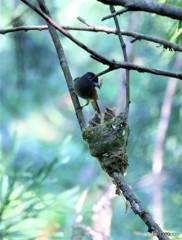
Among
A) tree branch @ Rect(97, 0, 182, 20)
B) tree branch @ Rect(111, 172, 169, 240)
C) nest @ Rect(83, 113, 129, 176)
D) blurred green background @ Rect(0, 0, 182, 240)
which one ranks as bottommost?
tree branch @ Rect(111, 172, 169, 240)

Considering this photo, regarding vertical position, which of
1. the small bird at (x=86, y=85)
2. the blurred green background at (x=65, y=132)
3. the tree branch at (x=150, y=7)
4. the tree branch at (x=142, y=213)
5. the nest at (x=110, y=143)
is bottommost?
the tree branch at (x=142, y=213)

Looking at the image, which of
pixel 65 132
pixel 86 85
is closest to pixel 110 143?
pixel 86 85

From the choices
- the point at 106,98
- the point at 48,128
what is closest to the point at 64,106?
the point at 48,128

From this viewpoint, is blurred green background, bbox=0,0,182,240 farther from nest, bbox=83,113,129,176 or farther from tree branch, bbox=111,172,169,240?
tree branch, bbox=111,172,169,240

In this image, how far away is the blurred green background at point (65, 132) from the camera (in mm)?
2906

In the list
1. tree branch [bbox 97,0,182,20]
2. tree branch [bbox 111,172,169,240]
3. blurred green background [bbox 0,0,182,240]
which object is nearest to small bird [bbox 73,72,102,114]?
blurred green background [bbox 0,0,182,240]

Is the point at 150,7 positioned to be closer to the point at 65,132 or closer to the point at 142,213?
the point at 142,213

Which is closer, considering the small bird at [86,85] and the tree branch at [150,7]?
the tree branch at [150,7]

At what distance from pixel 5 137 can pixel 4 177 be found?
686 centimetres

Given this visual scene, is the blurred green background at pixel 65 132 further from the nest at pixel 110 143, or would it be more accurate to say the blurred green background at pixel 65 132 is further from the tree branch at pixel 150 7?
the tree branch at pixel 150 7

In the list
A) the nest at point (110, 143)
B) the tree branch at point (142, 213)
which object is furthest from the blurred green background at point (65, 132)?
the tree branch at point (142, 213)

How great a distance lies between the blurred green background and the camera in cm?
291

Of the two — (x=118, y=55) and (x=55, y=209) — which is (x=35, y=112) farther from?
(x=55, y=209)

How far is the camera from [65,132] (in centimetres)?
1040
